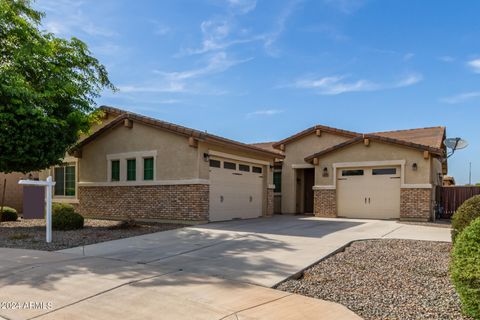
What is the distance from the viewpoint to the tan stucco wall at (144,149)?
1492 cm

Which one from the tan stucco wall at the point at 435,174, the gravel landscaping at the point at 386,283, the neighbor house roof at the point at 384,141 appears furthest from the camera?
the tan stucco wall at the point at 435,174

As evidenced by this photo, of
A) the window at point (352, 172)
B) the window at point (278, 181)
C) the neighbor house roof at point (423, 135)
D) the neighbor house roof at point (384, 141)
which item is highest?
the neighbor house roof at point (423, 135)

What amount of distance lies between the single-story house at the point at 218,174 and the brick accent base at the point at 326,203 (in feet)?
0.16

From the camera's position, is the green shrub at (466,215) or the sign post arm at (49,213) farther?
the sign post arm at (49,213)

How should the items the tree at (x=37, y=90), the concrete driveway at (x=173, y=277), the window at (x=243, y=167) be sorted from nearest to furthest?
1. the concrete driveway at (x=173, y=277)
2. the tree at (x=37, y=90)
3. the window at (x=243, y=167)

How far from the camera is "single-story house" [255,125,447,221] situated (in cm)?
1672

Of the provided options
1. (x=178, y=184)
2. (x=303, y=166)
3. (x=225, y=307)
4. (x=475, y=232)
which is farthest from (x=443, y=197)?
(x=225, y=307)

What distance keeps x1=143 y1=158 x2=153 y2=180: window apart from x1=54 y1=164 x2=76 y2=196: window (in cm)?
499

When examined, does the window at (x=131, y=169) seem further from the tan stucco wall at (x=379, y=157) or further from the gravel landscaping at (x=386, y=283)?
the gravel landscaping at (x=386, y=283)

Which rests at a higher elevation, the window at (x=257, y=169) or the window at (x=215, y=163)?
the window at (x=215, y=163)

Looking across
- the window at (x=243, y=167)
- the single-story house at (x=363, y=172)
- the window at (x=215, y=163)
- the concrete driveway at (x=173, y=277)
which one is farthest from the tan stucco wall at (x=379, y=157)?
the window at (x=215, y=163)

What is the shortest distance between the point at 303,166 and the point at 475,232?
16447mm

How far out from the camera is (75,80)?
15.1m

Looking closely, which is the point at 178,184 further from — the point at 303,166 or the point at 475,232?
the point at 475,232
